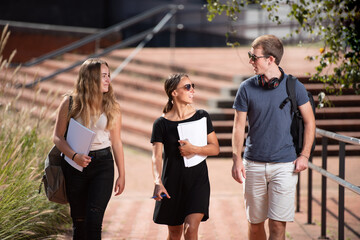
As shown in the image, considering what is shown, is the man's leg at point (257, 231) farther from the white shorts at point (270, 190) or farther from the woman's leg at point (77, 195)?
the woman's leg at point (77, 195)

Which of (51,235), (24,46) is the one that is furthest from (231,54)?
(51,235)

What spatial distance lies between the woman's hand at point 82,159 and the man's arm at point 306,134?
5.04 feet

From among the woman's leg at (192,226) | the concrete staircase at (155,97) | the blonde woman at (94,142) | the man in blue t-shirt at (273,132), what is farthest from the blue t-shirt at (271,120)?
the concrete staircase at (155,97)

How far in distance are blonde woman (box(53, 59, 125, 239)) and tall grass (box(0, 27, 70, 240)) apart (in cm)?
33

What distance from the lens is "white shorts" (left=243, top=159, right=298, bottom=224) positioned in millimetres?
4238

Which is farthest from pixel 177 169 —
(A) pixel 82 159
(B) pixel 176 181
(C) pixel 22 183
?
(C) pixel 22 183

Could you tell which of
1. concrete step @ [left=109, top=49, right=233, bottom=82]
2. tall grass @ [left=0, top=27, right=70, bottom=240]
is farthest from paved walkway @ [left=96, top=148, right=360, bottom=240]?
concrete step @ [left=109, top=49, right=233, bottom=82]

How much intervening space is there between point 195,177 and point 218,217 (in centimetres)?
238

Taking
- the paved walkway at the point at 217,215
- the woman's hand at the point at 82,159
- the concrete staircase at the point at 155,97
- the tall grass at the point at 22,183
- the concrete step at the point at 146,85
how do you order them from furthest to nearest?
the concrete step at the point at 146,85, the concrete staircase at the point at 155,97, the paved walkway at the point at 217,215, the tall grass at the point at 22,183, the woman's hand at the point at 82,159

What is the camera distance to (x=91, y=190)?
4199mm

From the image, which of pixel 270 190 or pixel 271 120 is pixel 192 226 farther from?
pixel 271 120

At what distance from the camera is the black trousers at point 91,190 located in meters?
4.16

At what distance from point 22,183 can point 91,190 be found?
1.13 meters

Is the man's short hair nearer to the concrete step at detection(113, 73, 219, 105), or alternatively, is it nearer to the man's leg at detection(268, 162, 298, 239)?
the man's leg at detection(268, 162, 298, 239)
